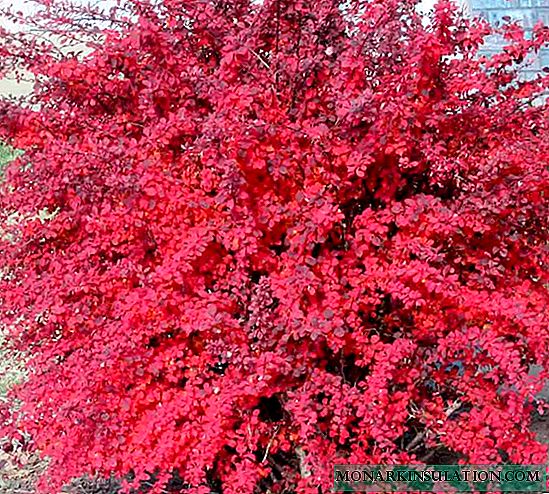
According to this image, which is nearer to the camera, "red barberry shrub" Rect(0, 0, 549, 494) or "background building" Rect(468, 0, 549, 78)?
"red barberry shrub" Rect(0, 0, 549, 494)

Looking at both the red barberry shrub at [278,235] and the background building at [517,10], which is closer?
the red barberry shrub at [278,235]

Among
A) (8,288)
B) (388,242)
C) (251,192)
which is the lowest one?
(8,288)

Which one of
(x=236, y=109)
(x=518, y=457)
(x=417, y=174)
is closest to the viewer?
(x=236, y=109)

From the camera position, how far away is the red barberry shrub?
219 centimetres

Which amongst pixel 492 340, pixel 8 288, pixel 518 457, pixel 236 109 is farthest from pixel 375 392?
pixel 8 288

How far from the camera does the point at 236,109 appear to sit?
2.16 metres

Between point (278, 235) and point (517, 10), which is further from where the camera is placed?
point (517, 10)

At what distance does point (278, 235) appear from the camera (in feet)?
7.90

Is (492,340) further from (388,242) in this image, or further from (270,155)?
(270,155)

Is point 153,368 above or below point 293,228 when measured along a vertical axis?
below

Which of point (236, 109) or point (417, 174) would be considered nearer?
point (236, 109)

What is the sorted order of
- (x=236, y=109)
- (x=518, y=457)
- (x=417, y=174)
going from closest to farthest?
(x=236, y=109) < (x=518, y=457) < (x=417, y=174)

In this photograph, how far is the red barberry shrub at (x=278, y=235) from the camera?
7.19 feet

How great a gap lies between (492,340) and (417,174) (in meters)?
0.64
